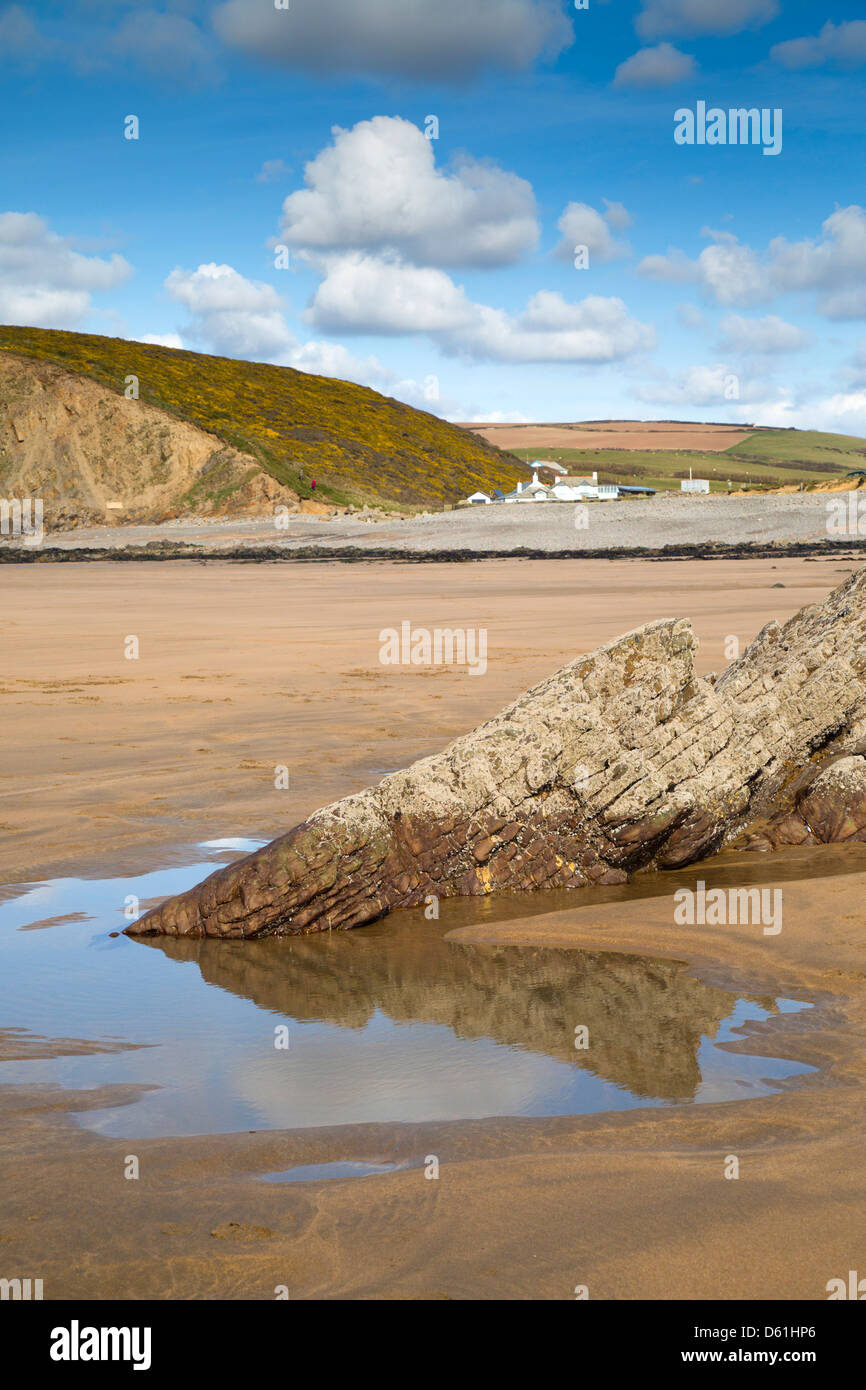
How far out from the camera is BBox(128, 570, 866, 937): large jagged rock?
6.28 m

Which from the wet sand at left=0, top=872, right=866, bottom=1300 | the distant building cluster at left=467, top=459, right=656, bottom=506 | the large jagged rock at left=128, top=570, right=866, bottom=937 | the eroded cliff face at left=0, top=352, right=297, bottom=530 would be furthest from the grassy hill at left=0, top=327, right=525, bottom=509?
the wet sand at left=0, top=872, right=866, bottom=1300

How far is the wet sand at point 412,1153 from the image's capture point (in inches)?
122

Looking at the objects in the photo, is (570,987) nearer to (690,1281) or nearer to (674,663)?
(690,1281)

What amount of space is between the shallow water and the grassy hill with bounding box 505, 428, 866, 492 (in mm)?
98847

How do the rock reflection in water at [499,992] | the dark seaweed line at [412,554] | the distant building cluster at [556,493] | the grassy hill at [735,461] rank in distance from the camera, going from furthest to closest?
the grassy hill at [735,461] < the distant building cluster at [556,493] < the dark seaweed line at [412,554] < the rock reflection in water at [499,992]

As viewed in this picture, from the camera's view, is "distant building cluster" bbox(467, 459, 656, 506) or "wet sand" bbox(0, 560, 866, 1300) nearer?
"wet sand" bbox(0, 560, 866, 1300)

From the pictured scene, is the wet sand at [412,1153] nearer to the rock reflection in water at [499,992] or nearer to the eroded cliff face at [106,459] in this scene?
the rock reflection in water at [499,992]

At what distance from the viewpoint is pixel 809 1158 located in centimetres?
363

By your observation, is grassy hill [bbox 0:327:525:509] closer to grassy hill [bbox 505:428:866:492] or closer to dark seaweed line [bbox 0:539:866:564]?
grassy hill [bbox 505:428:866:492]

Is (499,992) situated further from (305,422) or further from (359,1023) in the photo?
(305,422)

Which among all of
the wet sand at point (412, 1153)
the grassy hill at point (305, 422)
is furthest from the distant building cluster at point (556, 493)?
the wet sand at point (412, 1153)

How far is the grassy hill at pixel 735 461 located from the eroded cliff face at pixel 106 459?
4466cm
